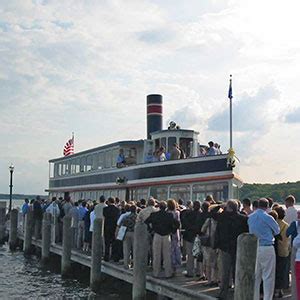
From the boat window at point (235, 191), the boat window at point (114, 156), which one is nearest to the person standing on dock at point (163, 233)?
the boat window at point (235, 191)

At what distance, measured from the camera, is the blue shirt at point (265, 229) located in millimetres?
9539

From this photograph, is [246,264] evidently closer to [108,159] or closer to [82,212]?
[82,212]

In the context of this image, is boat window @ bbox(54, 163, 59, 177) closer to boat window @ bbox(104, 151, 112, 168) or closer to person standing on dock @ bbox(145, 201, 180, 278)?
boat window @ bbox(104, 151, 112, 168)

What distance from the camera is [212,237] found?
11.0 metres

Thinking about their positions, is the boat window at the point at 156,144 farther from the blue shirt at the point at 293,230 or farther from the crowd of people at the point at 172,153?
the blue shirt at the point at 293,230

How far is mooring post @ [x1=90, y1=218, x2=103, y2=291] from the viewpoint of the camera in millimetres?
14891

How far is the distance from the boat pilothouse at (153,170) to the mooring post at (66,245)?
17.1 feet

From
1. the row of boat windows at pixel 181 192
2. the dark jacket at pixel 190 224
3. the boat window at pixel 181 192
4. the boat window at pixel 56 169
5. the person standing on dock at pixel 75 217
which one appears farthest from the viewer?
the boat window at pixel 56 169

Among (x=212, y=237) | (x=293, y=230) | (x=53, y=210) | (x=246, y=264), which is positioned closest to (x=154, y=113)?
(x=53, y=210)

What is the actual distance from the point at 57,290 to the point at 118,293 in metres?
2.80

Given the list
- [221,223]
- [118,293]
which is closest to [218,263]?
[221,223]

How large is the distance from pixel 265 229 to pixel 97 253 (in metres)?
6.63

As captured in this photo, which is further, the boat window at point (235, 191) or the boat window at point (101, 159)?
the boat window at point (101, 159)

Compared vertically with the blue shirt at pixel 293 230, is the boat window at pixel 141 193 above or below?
above
